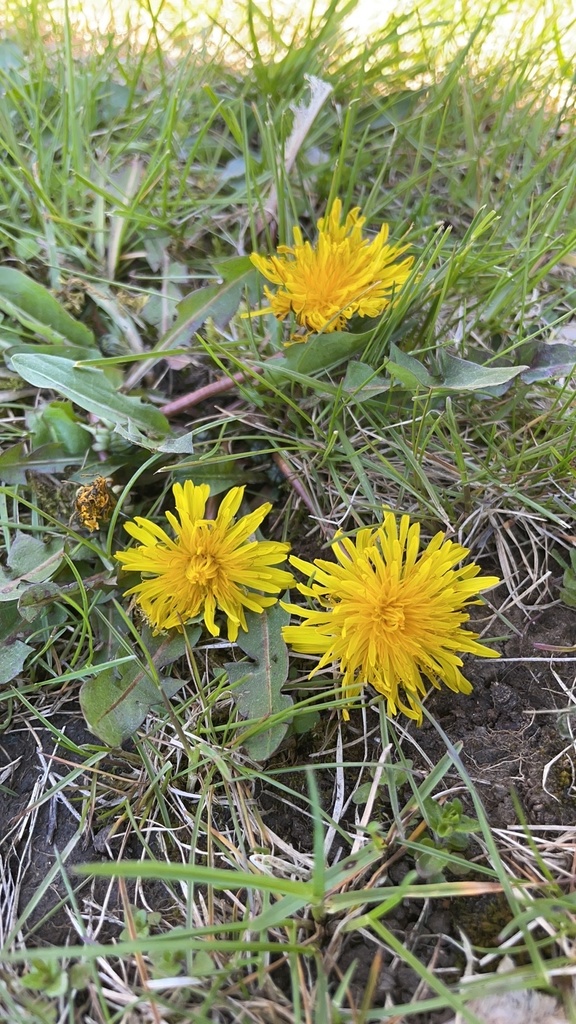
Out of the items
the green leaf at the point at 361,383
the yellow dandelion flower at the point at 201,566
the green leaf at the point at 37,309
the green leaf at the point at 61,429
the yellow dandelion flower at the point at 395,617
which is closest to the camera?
the yellow dandelion flower at the point at 395,617

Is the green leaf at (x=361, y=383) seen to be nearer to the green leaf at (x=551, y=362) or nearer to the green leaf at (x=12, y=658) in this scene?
the green leaf at (x=551, y=362)

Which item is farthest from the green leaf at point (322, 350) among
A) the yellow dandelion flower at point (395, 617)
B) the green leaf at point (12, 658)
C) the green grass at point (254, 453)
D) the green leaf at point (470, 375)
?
the green leaf at point (12, 658)

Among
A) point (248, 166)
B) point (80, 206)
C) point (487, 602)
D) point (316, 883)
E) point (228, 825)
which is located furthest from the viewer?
point (80, 206)

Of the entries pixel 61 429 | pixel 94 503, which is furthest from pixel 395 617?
pixel 61 429

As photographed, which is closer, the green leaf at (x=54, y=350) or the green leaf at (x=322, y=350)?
the green leaf at (x=322, y=350)

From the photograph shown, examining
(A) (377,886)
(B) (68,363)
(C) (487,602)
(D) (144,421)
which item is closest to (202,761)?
(A) (377,886)

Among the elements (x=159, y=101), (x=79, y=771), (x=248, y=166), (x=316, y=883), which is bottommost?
(x=79, y=771)

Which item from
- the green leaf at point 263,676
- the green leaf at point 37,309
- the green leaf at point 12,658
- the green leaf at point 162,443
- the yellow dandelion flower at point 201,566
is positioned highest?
the green leaf at point 37,309

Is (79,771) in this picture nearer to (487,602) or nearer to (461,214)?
(487,602)

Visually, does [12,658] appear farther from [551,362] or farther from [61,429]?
[551,362]
